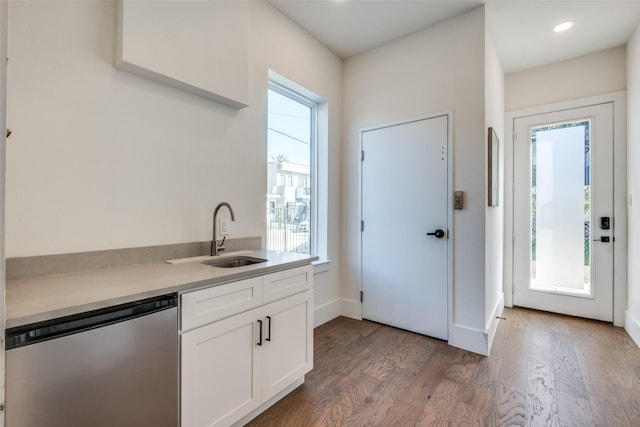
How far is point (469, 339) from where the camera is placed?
2.49 meters

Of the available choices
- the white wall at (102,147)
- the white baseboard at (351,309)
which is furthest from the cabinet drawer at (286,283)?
the white baseboard at (351,309)

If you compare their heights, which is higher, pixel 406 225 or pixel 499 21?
pixel 499 21

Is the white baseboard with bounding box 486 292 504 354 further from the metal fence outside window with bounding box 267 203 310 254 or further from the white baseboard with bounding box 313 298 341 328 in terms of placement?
the metal fence outside window with bounding box 267 203 310 254

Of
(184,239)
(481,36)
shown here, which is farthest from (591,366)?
(184,239)

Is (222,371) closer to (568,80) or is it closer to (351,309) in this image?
(351,309)

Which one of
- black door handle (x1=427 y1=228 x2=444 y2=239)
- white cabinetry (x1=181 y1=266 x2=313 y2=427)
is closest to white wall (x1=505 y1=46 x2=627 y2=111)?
black door handle (x1=427 y1=228 x2=444 y2=239)

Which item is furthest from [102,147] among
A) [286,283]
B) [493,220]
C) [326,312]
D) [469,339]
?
[493,220]

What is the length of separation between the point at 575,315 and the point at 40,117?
15.8ft

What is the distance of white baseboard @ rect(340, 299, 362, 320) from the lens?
10.5 feet

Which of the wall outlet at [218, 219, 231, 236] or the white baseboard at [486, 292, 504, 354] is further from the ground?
the wall outlet at [218, 219, 231, 236]

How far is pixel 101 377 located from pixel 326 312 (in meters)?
2.30

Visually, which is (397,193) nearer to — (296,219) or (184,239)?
(296,219)

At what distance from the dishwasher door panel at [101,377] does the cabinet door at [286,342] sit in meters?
0.52

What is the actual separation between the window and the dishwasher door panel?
1.40 meters
